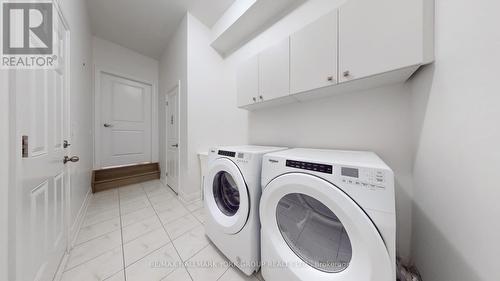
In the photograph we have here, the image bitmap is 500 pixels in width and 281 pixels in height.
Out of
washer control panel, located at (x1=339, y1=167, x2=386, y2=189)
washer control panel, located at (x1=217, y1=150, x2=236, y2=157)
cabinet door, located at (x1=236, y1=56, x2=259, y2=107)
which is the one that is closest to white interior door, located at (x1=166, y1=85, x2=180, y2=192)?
cabinet door, located at (x1=236, y1=56, x2=259, y2=107)

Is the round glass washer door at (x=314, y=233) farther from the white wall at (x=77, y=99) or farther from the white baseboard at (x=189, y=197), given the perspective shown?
the white wall at (x=77, y=99)

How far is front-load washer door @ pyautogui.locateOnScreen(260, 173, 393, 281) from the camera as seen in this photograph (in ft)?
1.90

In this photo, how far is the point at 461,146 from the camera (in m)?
0.60

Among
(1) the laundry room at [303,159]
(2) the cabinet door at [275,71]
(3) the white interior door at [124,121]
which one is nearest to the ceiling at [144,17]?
(1) the laundry room at [303,159]

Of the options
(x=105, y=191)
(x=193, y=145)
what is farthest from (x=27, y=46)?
(x=105, y=191)

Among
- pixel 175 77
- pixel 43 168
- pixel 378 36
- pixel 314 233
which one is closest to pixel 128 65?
pixel 175 77

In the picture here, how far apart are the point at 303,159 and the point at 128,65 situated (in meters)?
3.82

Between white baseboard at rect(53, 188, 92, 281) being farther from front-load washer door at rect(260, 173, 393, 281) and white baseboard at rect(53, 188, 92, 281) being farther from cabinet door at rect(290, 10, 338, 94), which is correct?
cabinet door at rect(290, 10, 338, 94)

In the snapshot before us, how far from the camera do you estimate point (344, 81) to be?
99 centimetres

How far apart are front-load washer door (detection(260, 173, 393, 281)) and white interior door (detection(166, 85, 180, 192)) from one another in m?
2.00

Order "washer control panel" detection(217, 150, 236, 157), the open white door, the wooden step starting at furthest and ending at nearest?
the wooden step < the open white door < "washer control panel" detection(217, 150, 236, 157)

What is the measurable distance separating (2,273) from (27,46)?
983mm

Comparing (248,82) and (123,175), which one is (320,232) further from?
(123,175)

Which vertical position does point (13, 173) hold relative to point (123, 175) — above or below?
above
